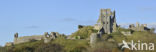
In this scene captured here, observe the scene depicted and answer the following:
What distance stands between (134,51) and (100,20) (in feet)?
87.4

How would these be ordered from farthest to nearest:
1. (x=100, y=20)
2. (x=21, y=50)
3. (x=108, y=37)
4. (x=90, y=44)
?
(x=100, y=20) < (x=108, y=37) < (x=90, y=44) < (x=21, y=50)

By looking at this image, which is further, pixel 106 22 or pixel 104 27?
pixel 106 22

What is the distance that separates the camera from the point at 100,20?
373 feet

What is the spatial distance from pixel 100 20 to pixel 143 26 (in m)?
12.0

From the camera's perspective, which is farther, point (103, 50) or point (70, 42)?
point (70, 42)

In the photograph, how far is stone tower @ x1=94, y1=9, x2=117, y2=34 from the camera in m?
111

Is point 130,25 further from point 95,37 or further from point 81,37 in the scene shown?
point 95,37

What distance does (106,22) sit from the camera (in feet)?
372

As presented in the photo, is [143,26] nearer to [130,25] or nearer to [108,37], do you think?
[130,25]

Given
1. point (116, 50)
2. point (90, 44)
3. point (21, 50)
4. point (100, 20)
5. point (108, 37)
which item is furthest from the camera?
point (100, 20)

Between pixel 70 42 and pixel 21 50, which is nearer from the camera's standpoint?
pixel 21 50

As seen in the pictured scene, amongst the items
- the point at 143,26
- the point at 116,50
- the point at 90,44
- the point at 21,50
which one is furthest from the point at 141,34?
the point at 21,50

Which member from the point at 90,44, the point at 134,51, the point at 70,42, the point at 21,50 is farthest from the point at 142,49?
the point at 21,50

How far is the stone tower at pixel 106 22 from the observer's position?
366 feet
